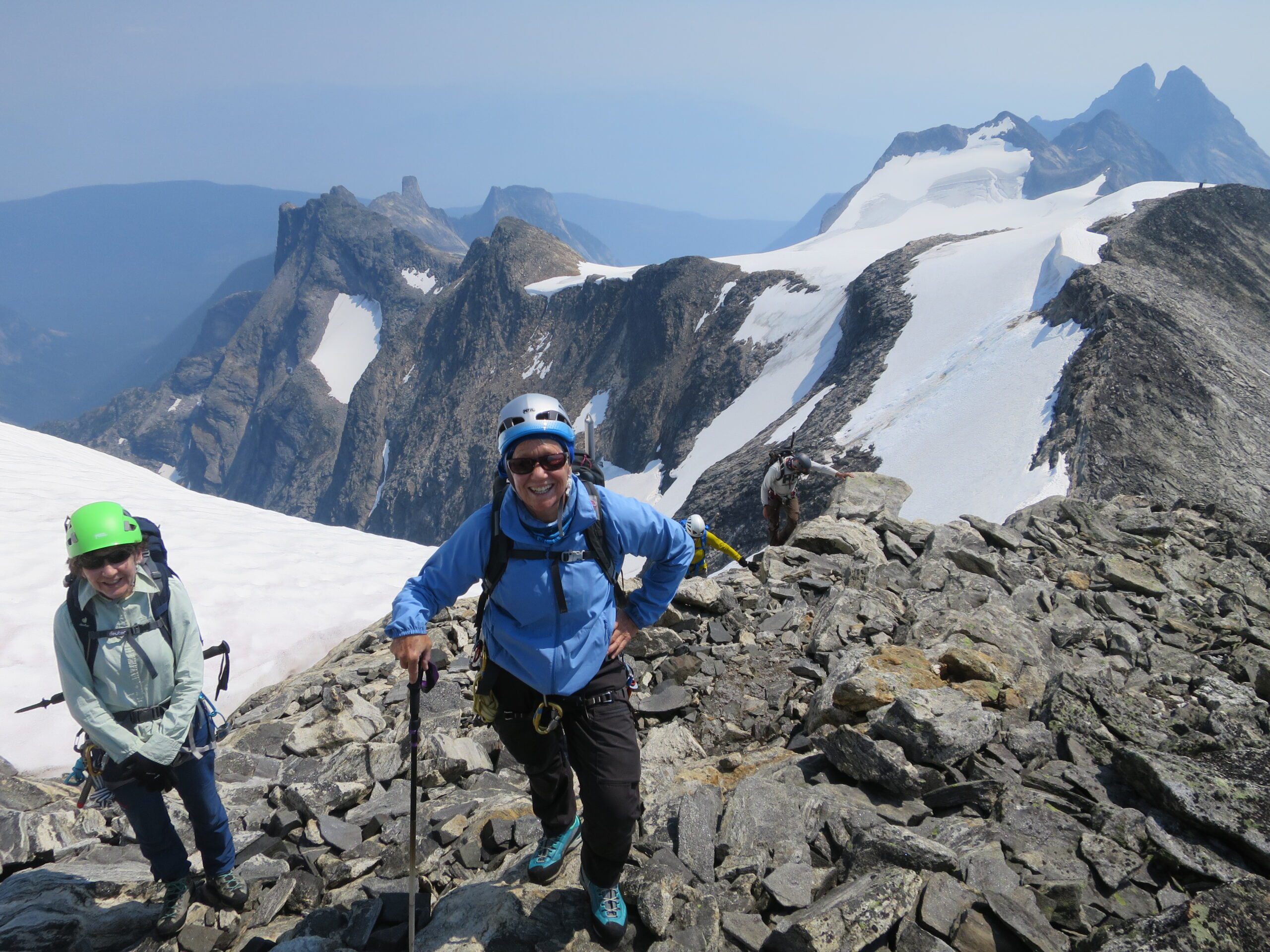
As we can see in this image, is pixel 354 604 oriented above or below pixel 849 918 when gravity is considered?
below

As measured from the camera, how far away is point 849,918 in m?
3.78

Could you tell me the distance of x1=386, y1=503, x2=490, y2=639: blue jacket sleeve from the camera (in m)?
3.88

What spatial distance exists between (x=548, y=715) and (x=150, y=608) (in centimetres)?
291

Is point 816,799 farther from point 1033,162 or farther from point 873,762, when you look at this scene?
point 1033,162

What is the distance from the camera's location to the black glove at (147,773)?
183 inches

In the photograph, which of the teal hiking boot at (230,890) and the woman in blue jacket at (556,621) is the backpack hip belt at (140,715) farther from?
the woman in blue jacket at (556,621)

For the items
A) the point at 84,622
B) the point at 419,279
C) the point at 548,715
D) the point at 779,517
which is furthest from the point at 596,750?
the point at 419,279

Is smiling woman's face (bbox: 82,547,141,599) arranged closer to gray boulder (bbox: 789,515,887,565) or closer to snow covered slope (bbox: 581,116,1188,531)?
gray boulder (bbox: 789,515,887,565)

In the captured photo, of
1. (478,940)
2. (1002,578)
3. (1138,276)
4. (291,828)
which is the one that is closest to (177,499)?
(291,828)

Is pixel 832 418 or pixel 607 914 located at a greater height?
pixel 607 914

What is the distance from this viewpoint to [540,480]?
368cm

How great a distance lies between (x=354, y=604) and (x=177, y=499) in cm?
810

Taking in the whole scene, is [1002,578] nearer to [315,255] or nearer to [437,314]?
[437,314]

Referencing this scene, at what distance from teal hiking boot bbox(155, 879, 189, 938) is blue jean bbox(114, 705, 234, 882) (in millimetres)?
55
